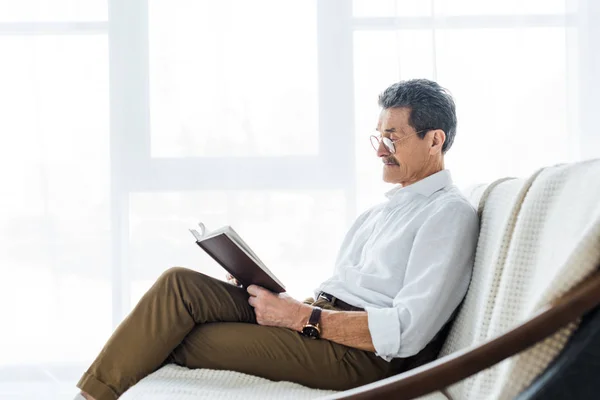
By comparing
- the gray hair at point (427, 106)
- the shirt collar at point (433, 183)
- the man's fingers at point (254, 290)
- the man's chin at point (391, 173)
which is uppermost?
the gray hair at point (427, 106)

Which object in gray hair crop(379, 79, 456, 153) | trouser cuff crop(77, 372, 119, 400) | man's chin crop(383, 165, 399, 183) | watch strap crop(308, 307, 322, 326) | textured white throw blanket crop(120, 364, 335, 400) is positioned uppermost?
gray hair crop(379, 79, 456, 153)

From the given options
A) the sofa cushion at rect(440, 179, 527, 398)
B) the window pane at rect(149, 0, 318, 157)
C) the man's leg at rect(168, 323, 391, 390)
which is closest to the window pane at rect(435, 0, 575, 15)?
the window pane at rect(149, 0, 318, 157)

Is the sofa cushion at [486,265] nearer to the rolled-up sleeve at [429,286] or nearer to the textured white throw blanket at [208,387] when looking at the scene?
the rolled-up sleeve at [429,286]

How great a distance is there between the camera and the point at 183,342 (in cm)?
180

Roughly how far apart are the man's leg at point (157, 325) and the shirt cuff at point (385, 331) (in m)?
0.41

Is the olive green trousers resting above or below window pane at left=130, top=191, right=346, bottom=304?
below

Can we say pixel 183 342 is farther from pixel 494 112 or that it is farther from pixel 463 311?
pixel 494 112

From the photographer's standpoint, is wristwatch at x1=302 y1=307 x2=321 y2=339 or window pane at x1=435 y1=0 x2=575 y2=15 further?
window pane at x1=435 y1=0 x2=575 y2=15

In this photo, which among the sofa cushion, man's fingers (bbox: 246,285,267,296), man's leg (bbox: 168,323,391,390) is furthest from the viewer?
man's fingers (bbox: 246,285,267,296)

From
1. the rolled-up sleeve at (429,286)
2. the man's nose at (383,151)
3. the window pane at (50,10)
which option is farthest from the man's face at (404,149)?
the window pane at (50,10)

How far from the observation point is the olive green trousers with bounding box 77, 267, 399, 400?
170 centimetres

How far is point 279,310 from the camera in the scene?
1.76 metres

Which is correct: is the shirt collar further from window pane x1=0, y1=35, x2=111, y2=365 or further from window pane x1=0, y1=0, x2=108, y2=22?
window pane x1=0, y1=0, x2=108, y2=22

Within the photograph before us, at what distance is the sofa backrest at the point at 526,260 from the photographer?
41.0 inches
